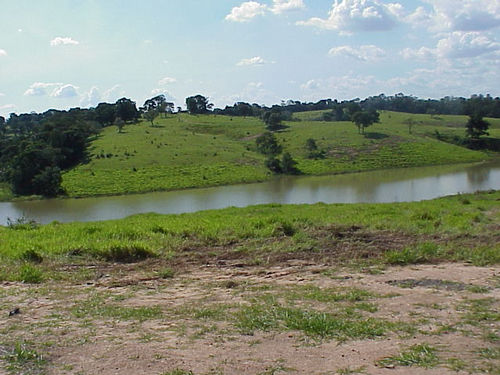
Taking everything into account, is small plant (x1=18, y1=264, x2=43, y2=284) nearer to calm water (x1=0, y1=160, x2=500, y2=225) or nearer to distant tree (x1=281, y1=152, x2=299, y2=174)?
calm water (x1=0, y1=160, x2=500, y2=225)

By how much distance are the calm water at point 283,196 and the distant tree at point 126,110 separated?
4426 cm

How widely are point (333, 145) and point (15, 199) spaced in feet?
127

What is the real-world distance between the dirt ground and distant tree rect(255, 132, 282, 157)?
53106 mm

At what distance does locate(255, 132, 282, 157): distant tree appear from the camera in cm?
6153

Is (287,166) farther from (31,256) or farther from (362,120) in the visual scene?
(31,256)

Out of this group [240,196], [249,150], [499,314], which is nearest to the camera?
[499,314]

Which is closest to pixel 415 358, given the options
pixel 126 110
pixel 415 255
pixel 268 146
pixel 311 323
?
pixel 311 323

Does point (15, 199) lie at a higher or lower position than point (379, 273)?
lower

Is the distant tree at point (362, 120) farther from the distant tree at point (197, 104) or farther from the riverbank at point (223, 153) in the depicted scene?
the distant tree at point (197, 104)

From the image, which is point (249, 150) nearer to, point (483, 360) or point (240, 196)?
point (240, 196)

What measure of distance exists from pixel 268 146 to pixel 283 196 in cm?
2832

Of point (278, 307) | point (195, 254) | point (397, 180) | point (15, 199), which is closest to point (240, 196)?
point (397, 180)

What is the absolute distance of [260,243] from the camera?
1026 centimetres

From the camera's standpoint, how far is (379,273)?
7.90m
